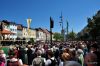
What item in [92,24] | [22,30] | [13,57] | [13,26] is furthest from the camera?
[22,30]

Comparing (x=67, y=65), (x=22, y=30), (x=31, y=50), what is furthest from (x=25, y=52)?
(x=22, y=30)

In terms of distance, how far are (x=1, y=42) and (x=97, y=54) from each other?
2958cm

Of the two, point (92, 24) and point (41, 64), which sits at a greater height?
point (92, 24)

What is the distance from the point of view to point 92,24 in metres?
73.8

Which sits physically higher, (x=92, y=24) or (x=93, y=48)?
(x=92, y=24)

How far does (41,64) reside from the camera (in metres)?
12.2

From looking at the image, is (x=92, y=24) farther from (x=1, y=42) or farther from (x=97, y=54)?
(x=97, y=54)

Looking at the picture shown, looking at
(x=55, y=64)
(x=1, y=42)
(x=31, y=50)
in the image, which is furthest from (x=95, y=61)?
(x=1, y=42)

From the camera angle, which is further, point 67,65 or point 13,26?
point 13,26

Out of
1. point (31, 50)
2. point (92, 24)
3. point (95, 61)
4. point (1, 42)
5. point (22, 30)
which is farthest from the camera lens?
point (22, 30)

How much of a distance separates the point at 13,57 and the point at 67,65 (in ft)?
8.21

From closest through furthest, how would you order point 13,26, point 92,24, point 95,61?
point 95,61, point 92,24, point 13,26

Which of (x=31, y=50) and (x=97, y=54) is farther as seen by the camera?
(x=31, y=50)

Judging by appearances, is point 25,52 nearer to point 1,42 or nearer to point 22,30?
point 1,42
